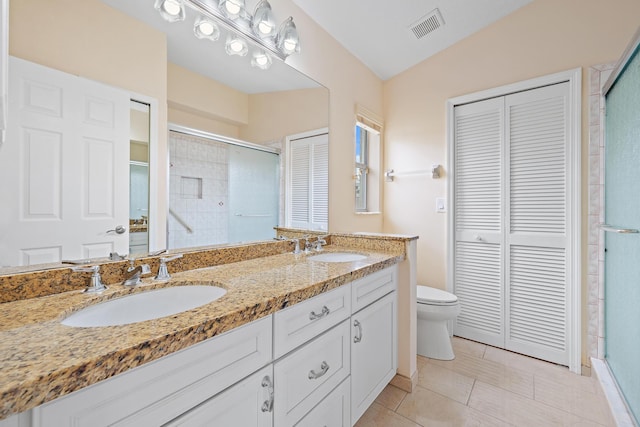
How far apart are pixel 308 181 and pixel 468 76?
166cm

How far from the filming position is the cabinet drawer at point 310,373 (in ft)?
3.11

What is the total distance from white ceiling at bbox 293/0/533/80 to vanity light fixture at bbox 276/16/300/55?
0.88 feet

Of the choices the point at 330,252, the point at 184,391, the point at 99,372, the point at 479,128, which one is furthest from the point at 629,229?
the point at 99,372

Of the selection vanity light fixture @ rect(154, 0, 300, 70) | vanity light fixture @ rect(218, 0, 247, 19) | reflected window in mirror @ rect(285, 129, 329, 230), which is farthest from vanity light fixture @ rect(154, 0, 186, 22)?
reflected window in mirror @ rect(285, 129, 329, 230)

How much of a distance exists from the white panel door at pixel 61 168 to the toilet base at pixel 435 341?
80.1 inches

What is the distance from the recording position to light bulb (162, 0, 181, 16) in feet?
3.93

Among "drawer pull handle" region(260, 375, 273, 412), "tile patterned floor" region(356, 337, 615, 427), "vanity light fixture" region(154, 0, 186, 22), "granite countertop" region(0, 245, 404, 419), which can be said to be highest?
"vanity light fixture" region(154, 0, 186, 22)

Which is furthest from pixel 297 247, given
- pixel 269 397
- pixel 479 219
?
pixel 479 219

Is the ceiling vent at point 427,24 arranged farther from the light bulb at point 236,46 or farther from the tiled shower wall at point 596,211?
the light bulb at point 236,46

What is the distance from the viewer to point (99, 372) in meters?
0.53

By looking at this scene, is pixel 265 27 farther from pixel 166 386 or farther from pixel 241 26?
pixel 166 386

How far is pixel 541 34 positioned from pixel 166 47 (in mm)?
2486

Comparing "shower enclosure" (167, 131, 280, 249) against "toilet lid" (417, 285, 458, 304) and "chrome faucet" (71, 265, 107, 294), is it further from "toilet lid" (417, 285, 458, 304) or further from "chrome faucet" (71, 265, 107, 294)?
"toilet lid" (417, 285, 458, 304)

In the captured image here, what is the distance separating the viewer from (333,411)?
1201 millimetres
